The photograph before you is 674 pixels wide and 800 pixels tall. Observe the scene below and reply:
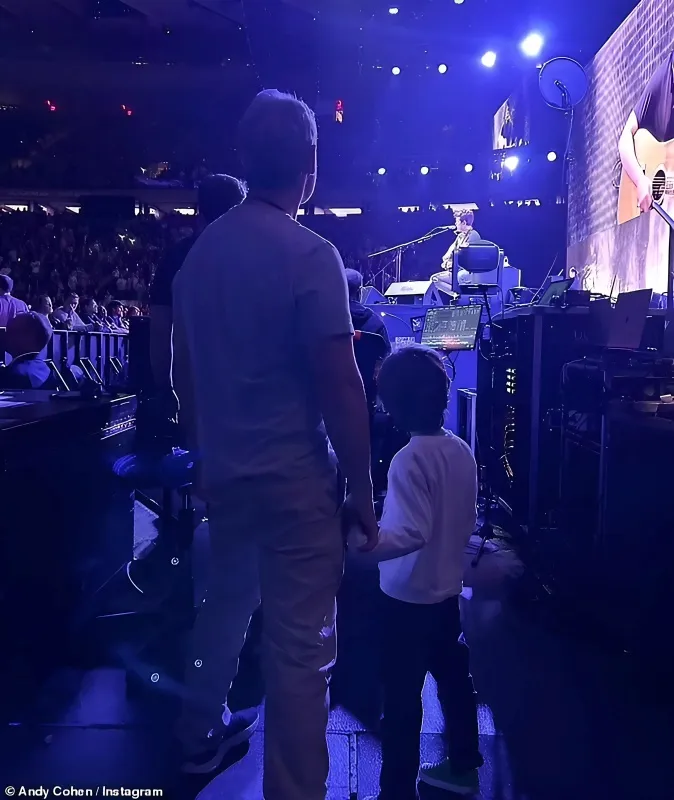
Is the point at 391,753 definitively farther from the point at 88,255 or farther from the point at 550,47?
the point at 88,255

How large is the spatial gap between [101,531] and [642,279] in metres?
3.65

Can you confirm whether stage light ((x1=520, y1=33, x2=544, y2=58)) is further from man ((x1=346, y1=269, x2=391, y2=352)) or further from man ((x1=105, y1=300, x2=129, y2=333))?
man ((x1=105, y1=300, x2=129, y2=333))

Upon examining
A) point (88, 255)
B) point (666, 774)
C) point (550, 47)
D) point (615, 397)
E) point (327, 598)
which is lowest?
point (666, 774)

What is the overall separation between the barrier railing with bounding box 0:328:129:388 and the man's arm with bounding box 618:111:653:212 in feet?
11.0

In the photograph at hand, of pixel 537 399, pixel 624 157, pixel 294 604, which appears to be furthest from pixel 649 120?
pixel 294 604

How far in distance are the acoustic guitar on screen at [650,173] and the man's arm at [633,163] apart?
1.6 inches

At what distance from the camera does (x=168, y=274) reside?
2.08 metres

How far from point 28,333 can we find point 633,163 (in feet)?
13.1

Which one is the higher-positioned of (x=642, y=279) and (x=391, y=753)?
(x=642, y=279)

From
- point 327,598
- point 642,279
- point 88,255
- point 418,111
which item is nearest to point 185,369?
point 327,598

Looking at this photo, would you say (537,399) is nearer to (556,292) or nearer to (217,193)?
(556,292)

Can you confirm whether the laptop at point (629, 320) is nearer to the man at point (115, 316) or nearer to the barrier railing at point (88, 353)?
the barrier railing at point (88, 353)

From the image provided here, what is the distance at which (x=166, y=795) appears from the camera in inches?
62.7

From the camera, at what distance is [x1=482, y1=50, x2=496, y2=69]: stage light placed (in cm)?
820
